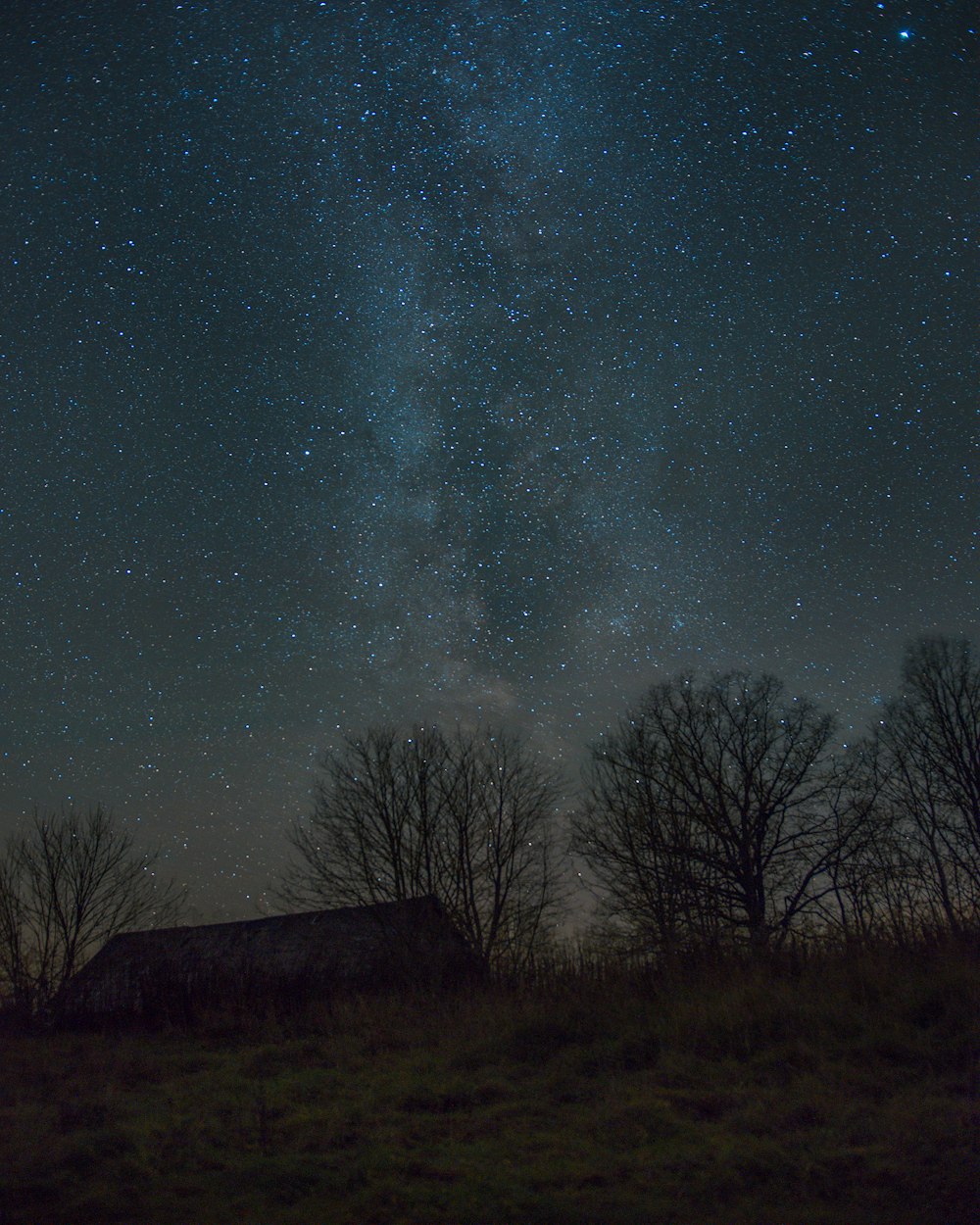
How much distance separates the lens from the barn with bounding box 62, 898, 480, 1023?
21.1 meters

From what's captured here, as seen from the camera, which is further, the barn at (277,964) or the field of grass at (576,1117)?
the barn at (277,964)

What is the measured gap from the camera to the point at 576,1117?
299 inches

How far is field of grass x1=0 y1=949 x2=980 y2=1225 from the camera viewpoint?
17.9 ft

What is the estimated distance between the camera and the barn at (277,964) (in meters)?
21.1

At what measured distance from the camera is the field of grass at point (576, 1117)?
5441mm

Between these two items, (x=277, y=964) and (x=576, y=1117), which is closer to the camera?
(x=576, y=1117)

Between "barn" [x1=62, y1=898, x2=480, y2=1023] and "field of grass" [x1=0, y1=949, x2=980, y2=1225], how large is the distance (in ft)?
26.5

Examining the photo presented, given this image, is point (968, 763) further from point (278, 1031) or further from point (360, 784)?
point (278, 1031)

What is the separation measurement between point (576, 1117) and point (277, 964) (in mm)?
21746

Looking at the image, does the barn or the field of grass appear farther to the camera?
the barn

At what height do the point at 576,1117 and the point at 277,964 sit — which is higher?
the point at 277,964

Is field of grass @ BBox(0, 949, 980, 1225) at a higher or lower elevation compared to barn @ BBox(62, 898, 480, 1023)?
lower

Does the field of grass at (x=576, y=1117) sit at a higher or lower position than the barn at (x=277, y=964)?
lower

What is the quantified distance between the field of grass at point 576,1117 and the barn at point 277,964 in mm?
8091
